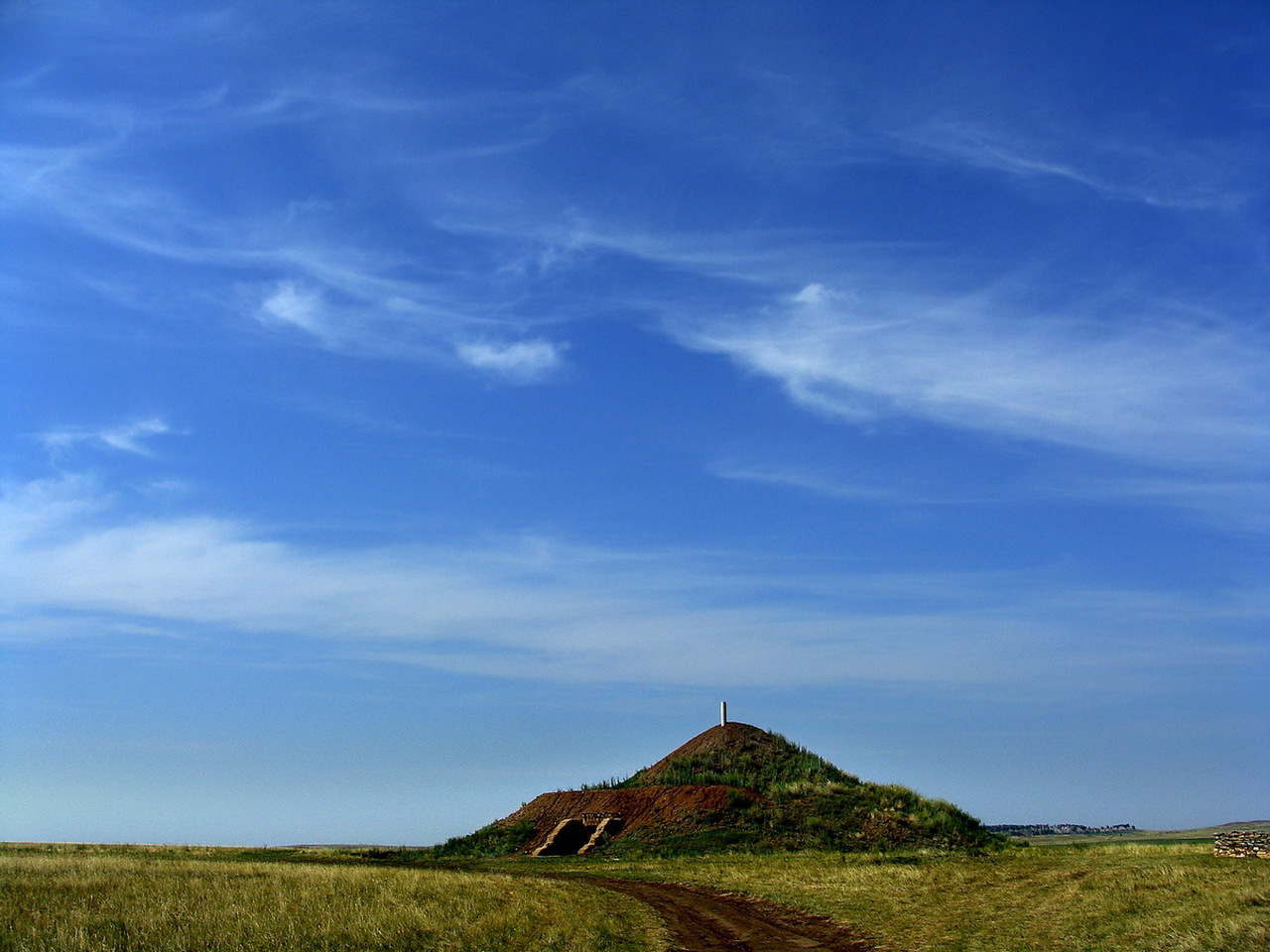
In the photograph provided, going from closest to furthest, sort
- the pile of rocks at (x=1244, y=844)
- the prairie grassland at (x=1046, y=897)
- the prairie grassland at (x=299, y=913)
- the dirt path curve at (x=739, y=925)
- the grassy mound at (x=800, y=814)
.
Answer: the prairie grassland at (x=1046, y=897)
the prairie grassland at (x=299, y=913)
the dirt path curve at (x=739, y=925)
the pile of rocks at (x=1244, y=844)
the grassy mound at (x=800, y=814)

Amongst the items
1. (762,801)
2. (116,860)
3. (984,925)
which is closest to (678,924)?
(984,925)

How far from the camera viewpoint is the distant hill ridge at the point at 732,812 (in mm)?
49969

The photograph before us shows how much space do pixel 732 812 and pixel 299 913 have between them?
36.0 meters

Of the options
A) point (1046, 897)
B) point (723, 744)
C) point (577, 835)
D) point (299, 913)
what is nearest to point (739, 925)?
point (1046, 897)

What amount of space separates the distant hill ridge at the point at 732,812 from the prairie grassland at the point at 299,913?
851 inches

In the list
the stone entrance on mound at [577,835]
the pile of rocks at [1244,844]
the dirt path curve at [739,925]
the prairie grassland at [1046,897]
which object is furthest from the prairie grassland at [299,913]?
the stone entrance on mound at [577,835]

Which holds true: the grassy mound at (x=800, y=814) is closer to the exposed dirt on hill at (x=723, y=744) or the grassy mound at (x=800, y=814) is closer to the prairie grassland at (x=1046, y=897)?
the exposed dirt on hill at (x=723, y=744)

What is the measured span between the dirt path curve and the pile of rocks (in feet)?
39.3

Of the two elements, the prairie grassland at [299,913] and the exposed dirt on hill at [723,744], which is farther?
the exposed dirt on hill at [723,744]

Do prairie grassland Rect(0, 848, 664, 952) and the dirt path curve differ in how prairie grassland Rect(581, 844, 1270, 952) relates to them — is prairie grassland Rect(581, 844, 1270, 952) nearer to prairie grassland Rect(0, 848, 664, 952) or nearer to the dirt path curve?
the dirt path curve

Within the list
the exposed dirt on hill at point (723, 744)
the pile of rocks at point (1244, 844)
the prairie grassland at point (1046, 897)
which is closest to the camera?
the prairie grassland at point (1046, 897)

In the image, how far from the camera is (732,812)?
54.4 metres

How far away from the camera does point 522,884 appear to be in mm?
31984

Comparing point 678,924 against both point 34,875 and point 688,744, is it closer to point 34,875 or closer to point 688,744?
point 34,875
